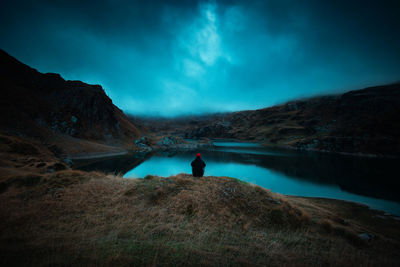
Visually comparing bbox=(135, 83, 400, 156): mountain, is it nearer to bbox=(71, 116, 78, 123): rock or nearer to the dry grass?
the dry grass

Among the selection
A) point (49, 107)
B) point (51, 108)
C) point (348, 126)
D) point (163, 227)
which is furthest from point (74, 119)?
point (348, 126)

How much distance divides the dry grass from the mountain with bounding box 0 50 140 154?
4294 centimetres

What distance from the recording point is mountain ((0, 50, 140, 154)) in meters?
37.2

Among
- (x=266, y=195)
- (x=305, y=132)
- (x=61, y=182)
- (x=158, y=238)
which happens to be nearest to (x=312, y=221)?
(x=266, y=195)

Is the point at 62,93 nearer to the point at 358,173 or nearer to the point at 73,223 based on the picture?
the point at 73,223

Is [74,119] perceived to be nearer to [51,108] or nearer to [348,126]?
[51,108]

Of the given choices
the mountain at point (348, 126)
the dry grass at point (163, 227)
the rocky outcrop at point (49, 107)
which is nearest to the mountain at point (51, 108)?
the rocky outcrop at point (49, 107)

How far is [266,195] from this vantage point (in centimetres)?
722

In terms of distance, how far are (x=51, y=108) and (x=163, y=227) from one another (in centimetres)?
7095

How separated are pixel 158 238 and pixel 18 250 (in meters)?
2.72

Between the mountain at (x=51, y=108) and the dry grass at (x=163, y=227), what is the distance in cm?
4294

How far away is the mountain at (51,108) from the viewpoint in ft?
122

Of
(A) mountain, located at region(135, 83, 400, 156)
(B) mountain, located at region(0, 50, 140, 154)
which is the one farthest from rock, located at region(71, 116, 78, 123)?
(A) mountain, located at region(135, 83, 400, 156)

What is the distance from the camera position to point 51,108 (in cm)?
5219
